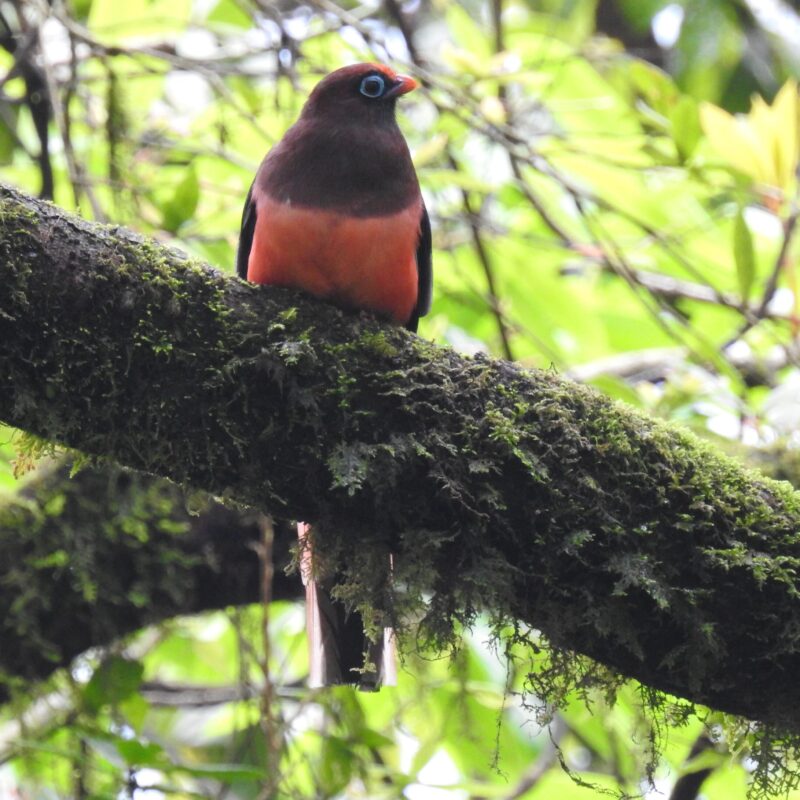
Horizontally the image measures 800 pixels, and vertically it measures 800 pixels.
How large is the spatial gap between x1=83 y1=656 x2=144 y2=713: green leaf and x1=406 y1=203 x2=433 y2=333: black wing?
1.44m

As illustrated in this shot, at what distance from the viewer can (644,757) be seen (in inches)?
103

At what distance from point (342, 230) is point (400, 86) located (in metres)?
→ 0.83

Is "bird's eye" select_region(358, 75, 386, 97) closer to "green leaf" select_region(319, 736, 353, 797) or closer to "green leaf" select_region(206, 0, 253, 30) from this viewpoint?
"green leaf" select_region(206, 0, 253, 30)


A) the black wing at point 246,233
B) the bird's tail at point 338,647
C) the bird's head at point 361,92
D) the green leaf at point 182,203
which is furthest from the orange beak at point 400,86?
the bird's tail at point 338,647

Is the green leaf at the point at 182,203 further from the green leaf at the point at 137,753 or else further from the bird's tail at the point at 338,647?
the green leaf at the point at 137,753

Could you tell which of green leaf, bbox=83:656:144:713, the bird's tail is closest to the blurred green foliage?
green leaf, bbox=83:656:144:713

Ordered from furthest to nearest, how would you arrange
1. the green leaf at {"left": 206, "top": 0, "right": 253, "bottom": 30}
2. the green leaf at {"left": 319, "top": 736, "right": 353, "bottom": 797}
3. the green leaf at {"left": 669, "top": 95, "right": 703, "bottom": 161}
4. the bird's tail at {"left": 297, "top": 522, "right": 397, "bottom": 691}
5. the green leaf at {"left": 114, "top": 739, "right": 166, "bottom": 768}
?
the green leaf at {"left": 206, "top": 0, "right": 253, "bottom": 30}
the green leaf at {"left": 669, "top": 95, "right": 703, "bottom": 161}
the green leaf at {"left": 319, "top": 736, "right": 353, "bottom": 797}
the green leaf at {"left": 114, "top": 739, "right": 166, "bottom": 768}
the bird's tail at {"left": 297, "top": 522, "right": 397, "bottom": 691}

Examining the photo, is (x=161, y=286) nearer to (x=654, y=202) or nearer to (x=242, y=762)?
(x=242, y=762)

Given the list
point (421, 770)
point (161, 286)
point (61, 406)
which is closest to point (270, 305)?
point (161, 286)

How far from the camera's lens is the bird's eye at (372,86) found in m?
3.38

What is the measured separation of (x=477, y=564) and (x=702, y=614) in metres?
0.46

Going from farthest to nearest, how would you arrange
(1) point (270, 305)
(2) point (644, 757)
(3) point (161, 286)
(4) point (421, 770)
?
1. (4) point (421, 770)
2. (2) point (644, 757)
3. (1) point (270, 305)
4. (3) point (161, 286)

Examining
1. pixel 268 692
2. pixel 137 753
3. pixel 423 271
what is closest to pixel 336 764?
pixel 268 692

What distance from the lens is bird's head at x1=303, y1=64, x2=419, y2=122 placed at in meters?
3.30
